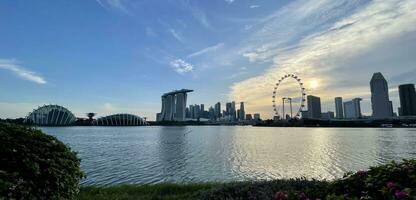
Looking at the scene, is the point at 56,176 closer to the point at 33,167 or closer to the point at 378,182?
the point at 33,167

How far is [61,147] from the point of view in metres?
7.09

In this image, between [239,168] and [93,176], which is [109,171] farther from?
[239,168]

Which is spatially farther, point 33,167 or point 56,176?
point 56,176

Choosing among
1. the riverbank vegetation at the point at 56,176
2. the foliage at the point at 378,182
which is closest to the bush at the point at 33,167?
the riverbank vegetation at the point at 56,176

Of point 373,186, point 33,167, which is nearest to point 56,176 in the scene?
point 33,167

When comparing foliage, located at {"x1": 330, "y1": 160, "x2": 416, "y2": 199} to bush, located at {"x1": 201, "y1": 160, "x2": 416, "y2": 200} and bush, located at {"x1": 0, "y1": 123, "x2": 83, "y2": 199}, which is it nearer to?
bush, located at {"x1": 201, "y1": 160, "x2": 416, "y2": 200}

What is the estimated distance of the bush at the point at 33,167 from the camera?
5453 millimetres

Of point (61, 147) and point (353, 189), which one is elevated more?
point (61, 147)

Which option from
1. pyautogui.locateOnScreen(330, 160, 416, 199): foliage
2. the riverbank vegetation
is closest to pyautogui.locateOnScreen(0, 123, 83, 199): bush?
the riverbank vegetation

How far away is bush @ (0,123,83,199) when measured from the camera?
17.9ft

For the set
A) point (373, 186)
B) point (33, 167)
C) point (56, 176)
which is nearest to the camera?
point (373, 186)

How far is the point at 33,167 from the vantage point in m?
5.76

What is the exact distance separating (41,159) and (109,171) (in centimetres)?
2209

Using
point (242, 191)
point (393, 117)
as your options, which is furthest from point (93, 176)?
point (393, 117)
